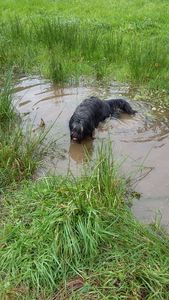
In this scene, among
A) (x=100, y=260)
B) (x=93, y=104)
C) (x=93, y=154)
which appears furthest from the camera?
(x=93, y=104)

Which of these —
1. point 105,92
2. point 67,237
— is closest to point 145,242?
point 67,237

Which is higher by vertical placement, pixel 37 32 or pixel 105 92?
pixel 37 32

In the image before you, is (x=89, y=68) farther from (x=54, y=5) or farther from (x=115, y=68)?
(x=54, y=5)

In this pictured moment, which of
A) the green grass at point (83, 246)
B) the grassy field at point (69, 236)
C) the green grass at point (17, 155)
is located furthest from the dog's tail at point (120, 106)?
the green grass at point (83, 246)

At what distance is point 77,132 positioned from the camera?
6.03 meters

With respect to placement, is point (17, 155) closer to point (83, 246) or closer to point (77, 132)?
point (77, 132)

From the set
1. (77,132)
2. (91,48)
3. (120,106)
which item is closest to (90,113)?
(77,132)

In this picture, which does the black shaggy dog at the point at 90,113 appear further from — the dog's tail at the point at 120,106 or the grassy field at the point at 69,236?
the grassy field at the point at 69,236

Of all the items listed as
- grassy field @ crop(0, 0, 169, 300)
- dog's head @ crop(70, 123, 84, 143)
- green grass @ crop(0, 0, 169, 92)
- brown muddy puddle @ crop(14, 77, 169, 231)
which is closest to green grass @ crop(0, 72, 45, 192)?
grassy field @ crop(0, 0, 169, 300)

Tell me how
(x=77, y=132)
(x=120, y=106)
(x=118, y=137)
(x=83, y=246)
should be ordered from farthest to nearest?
(x=120, y=106), (x=118, y=137), (x=77, y=132), (x=83, y=246)

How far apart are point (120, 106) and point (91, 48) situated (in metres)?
2.25

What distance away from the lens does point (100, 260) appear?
3928mm

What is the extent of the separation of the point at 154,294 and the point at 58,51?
6.17m

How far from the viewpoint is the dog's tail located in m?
7.09
